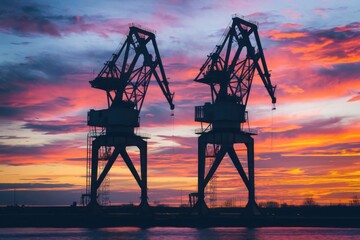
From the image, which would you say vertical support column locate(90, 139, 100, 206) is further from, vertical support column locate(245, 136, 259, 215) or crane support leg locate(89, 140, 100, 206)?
vertical support column locate(245, 136, 259, 215)

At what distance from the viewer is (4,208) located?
13662cm

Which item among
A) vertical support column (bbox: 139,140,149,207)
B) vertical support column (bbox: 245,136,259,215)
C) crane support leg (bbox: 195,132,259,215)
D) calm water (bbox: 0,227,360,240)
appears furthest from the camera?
vertical support column (bbox: 139,140,149,207)

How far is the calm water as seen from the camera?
303ft

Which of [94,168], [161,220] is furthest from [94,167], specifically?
[161,220]

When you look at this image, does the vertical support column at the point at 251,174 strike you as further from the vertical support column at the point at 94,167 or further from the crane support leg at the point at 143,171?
the vertical support column at the point at 94,167

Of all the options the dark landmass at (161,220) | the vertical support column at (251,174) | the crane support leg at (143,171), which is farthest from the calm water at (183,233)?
the crane support leg at (143,171)

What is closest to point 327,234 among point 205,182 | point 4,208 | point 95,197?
point 205,182

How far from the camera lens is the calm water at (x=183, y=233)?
92.5 m

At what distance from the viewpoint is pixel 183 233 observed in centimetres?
9919

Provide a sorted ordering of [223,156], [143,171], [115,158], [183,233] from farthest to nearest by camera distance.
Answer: [143,171] < [115,158] < [223,156] < [183,233]

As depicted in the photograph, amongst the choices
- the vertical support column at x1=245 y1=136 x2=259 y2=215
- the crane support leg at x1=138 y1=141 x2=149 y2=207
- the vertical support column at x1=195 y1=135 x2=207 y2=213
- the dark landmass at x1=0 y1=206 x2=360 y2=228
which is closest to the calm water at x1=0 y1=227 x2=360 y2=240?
the dark landmass at x1=0 y1=206 x2=360 y2=228

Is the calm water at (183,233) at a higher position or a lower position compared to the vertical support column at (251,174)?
lower

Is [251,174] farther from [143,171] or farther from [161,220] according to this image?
[143,171]

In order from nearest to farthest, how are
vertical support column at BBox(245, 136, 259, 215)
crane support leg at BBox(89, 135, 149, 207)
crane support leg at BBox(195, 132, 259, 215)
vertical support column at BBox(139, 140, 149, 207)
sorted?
1. crane support leg at BBox(195, 132, 259, 215)
2. vertical support column at BBox(245, 136, 259, 215)
3. crane support leg at BBox(89, 135, 149, 207)
4. vertical support column at BBox(139, 140, 149, 207)
